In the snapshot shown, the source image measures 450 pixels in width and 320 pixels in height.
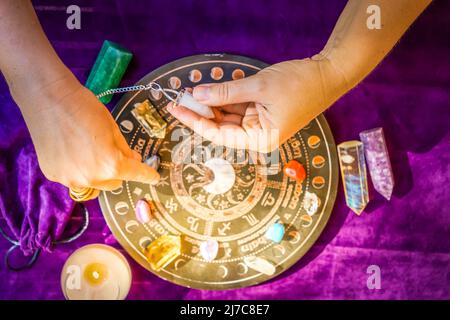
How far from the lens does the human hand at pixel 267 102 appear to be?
110cm

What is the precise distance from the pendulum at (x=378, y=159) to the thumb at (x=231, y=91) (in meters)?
0.45

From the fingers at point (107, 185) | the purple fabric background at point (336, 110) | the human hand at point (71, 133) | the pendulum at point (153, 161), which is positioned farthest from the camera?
the purple fabric background at point (336, 110)

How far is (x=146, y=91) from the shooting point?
1266 mm

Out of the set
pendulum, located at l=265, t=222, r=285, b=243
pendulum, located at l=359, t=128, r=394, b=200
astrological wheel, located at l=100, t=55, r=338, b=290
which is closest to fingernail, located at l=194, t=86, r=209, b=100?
astrological wheel, located at l=100, t=55, r=338, b=290

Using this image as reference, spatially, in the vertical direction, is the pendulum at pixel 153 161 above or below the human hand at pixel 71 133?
below

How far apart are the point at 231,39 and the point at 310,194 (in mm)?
549

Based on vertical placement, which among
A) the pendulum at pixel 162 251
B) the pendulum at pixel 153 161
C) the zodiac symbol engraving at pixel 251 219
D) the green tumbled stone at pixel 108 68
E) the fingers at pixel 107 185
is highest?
the green tumbled stone at pixel 108 68

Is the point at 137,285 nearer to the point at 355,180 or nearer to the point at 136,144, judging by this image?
the point at 136,144

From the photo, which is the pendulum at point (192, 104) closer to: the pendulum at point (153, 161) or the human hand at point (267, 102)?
the human hand at point (267, 102)

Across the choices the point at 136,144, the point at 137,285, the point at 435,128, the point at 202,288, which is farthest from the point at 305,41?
the point at 137,285

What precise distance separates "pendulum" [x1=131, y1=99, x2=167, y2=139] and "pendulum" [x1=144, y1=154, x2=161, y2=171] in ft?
0.25

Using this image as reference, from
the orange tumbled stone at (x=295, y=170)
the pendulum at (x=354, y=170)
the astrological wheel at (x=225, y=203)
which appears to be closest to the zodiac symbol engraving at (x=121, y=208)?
the astrological wheel at (x=225, y=203)

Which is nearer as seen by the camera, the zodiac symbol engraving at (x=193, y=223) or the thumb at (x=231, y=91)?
the thumb at (x=231, y=91)
